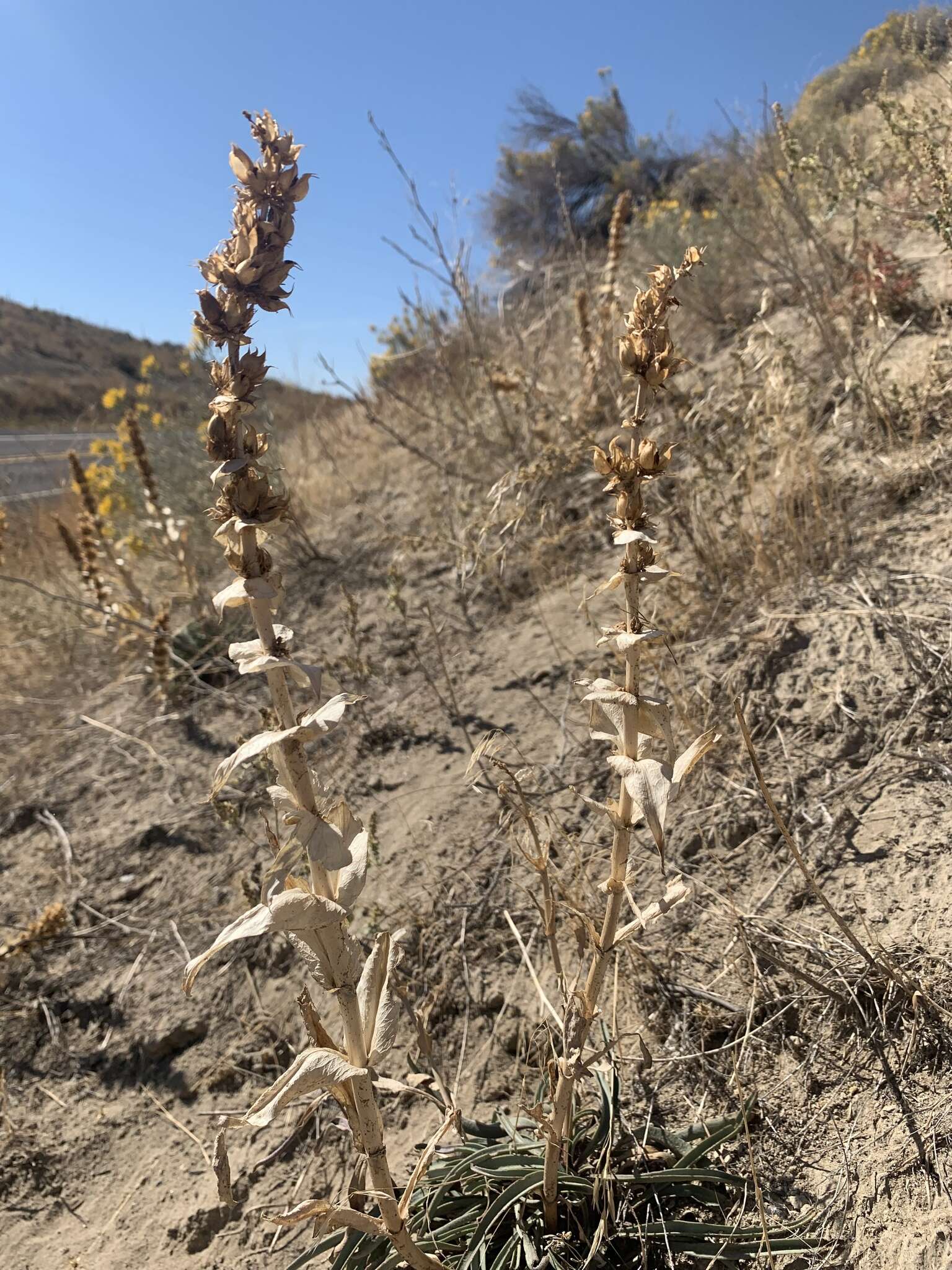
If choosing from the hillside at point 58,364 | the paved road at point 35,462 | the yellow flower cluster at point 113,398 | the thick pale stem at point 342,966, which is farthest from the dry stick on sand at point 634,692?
the hillside at point 58,364

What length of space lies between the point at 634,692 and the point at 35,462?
9115 mm

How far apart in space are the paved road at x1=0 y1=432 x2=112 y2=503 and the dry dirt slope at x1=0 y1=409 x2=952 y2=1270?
299 cm

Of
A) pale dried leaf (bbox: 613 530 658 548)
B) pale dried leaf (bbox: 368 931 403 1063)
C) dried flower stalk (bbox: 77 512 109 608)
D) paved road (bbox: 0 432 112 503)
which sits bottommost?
pale dried leaf (bbox: 368 931 403 1063)

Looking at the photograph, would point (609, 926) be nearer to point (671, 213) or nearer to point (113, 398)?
point (113, 398)

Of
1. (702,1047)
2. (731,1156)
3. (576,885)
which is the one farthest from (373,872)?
(731,1156)

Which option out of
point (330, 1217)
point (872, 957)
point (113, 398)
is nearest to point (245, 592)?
point (330, 1217)

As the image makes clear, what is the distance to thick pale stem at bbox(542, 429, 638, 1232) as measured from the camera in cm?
105

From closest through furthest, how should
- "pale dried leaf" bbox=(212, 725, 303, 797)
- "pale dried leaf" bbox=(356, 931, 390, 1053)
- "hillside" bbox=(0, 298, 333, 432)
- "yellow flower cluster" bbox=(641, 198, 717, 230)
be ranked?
"pale dried leaf" bbox=(212, 725, 303, 797)
"pale dried leaf" bbox=(356, 931, 390, 1053)
"yellow flower cluster" bbox=(641, 198, 717, 230)
"hillside" bbox=(0, 298, 333, 432)

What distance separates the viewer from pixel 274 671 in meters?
1.04

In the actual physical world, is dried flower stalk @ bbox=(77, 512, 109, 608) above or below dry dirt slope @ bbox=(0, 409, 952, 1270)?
above

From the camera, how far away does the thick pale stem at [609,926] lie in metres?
1.05

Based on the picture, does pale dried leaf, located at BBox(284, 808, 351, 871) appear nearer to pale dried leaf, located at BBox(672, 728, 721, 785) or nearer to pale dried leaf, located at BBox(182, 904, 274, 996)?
pale dried leaf, located at BBox(182, 904, 274, 996)

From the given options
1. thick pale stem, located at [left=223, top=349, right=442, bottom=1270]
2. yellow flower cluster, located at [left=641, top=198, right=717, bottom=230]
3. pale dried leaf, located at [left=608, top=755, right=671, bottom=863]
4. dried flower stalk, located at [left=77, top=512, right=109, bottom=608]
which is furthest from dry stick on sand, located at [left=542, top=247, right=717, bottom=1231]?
yellow flower cluster, located at [left=641, top=198, right=717, bottom=230]

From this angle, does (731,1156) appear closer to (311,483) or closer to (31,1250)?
(31,1250)
